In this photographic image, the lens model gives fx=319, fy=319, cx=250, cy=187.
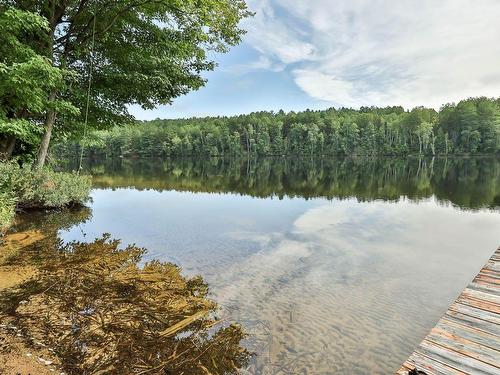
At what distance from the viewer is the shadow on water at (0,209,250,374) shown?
4.60 metres

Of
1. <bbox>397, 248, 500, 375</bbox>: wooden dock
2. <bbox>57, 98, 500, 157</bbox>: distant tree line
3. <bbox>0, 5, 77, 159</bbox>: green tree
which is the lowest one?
<bbox>397, 248, 500, 375</bbox>: wooden dock

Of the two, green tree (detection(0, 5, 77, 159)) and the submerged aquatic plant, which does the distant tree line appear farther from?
the submerged aquatic plant

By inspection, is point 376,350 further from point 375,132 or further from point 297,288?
point 375,132

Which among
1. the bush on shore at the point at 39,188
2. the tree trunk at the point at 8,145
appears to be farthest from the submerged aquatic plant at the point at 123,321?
the tree trunk at the point at 8,145

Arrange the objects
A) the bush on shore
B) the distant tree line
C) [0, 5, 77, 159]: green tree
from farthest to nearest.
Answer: the distant tree line, the bush on shore, [0, 5, 77, 159]: green tree

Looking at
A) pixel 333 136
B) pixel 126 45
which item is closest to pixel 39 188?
pixel 126 45

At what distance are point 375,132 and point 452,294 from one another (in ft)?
359

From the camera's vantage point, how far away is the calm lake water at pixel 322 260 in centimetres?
578

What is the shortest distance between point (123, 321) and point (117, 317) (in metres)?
0.19

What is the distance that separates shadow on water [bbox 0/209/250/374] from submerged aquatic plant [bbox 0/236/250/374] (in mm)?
13

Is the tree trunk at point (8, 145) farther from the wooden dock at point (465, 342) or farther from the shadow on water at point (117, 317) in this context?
the wooden dock at point (465, 342)

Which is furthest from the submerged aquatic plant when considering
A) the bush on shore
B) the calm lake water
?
the bush on shore

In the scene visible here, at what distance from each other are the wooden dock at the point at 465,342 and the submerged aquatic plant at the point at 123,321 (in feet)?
8.62

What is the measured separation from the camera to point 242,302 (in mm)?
7219
